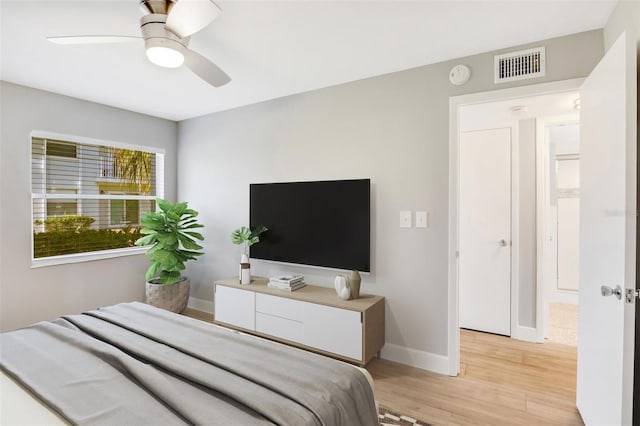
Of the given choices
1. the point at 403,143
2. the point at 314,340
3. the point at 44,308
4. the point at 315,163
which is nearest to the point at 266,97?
the point at 315,163

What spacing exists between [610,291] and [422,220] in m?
1.30

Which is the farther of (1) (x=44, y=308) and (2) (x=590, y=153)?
(1) (x=44, y=308)

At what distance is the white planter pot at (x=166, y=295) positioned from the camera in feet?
12.0

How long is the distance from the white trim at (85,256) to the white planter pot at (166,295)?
1.53 ft

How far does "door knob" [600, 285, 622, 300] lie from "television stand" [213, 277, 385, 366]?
4.67 ft

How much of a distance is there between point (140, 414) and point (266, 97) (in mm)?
3022

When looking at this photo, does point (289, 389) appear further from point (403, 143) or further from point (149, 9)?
point (403, 143)

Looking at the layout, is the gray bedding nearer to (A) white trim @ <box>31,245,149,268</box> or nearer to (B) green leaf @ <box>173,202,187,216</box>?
(A) white trim @ <box>31,245,149,268</box>

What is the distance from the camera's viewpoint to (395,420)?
2010 mm

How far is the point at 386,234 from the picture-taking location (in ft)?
9.41

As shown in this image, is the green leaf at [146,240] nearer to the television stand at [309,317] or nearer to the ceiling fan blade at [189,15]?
the television stand at [309,317]

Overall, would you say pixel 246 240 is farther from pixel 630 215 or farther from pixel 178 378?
pixel 630 215

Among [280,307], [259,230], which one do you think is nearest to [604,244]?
[280,307]

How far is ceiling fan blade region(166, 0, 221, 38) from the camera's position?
4.72ft
